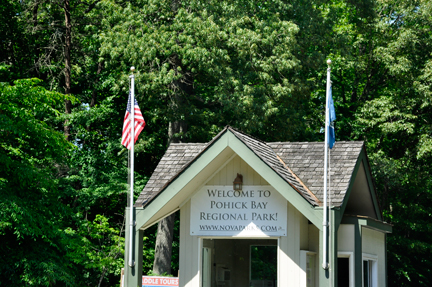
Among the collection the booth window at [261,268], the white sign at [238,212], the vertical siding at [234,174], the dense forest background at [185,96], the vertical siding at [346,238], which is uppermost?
the dense forest background at [185,96]

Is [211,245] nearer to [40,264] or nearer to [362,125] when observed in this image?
[40,264]

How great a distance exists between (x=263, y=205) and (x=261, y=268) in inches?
213

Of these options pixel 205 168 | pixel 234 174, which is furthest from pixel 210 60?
pixel 205 168

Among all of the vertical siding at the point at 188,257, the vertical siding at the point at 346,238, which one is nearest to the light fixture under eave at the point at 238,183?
the vertical siding at the point at 188,257

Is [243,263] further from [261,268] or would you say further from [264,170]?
[264,170]

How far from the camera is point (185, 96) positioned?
2320 centimetres

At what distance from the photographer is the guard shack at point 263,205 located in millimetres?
11445

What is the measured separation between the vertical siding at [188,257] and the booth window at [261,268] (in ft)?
14.5

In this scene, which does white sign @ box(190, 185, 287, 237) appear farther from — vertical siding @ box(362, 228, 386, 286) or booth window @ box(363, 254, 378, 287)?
booth window @ box(363, 254, 378, 287)

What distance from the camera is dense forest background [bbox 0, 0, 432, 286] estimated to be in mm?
19094

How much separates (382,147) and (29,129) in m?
17.1

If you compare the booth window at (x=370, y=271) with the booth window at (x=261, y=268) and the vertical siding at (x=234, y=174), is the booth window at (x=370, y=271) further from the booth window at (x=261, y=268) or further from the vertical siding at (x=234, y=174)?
the booth window at (x=261, y=268)

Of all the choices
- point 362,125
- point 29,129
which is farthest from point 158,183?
point 362,125

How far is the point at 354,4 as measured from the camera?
27.1 m
